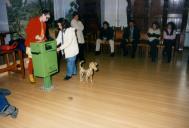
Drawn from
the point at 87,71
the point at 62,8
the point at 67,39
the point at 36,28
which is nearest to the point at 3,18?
the point at 36,28

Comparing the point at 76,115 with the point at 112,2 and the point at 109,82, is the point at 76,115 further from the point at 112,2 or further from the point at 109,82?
the point at 112,2

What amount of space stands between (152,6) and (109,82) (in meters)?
4.19

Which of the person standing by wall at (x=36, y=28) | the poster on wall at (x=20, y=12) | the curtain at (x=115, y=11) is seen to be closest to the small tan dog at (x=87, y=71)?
the person standing by wall at (x=36, y=28)

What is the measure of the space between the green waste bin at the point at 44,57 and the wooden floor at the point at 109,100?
0.45 m

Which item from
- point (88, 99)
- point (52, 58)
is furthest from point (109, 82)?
point (52, 58)

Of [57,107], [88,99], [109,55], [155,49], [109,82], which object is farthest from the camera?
[109,55]

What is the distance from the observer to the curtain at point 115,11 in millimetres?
8141

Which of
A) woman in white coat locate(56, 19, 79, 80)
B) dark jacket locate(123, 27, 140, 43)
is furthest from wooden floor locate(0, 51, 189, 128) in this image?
dark jacket locate(123, 27, 140, 43)

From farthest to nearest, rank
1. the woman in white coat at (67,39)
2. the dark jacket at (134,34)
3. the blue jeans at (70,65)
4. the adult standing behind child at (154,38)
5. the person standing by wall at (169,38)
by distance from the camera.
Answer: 1. the dark jacket at (134,34)
2. the adult standing behind child at (154,38)
3. the person standing by wall at (169,38)
4. the blue jeans at (70,65)
5. the woman in white coat at (67,39)

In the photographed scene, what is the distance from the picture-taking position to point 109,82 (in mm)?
4402

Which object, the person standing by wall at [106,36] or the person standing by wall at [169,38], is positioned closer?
the person standing by wall at [169,38]

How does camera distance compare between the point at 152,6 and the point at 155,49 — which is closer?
the point at 155,49

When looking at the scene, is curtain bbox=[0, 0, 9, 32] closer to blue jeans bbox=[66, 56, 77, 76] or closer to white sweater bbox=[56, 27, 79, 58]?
white sweater bbox=[56, 27, 79, 58]

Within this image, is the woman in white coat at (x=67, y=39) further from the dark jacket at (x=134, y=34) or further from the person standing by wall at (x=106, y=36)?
the dark jacket at (x=134, y=34)
